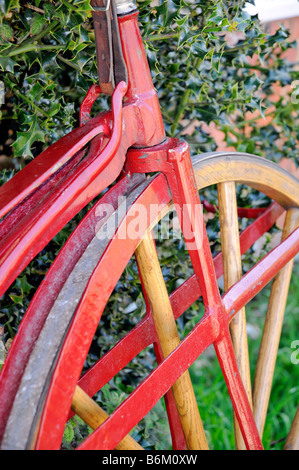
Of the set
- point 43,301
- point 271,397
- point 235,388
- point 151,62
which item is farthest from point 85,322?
point 271,397

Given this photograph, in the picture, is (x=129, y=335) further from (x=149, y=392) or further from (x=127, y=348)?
(x=149, y=392)

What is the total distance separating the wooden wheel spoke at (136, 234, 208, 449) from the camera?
0.88 meters

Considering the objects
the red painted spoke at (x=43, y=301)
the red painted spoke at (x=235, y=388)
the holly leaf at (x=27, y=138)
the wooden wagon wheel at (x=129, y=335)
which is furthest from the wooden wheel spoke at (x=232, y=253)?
the holly leaf at (x=27, y=138)

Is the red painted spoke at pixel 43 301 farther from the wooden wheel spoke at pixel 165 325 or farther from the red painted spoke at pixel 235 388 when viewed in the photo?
the red painted spoke at pixel 235 388

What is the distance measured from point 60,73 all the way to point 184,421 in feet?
2.59

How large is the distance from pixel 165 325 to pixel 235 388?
0.19 m

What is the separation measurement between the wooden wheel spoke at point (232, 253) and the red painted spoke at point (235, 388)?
11 centimetres

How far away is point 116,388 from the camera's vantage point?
1.37m

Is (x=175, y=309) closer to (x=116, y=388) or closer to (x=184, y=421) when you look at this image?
(x=184, y=421)

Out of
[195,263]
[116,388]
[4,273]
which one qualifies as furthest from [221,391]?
[4,273]

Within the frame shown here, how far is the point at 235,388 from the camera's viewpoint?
0.95 metres

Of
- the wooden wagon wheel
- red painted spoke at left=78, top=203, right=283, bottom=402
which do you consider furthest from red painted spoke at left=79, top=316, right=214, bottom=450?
red painted spoke at left=78, top=203, right=283, bottom=402

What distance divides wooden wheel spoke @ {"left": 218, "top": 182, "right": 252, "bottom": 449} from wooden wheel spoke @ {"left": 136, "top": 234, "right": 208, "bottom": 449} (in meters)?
0.18
